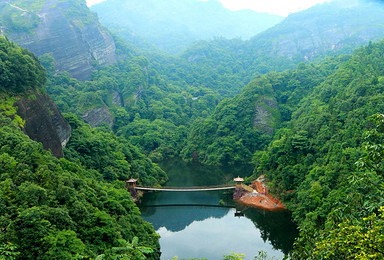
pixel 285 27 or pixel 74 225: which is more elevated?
pixel 285 27

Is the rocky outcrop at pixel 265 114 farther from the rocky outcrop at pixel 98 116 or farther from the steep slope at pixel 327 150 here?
the rocky outcrop at pixel 98 116

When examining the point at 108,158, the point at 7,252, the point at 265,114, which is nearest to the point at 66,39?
the point at 108,158

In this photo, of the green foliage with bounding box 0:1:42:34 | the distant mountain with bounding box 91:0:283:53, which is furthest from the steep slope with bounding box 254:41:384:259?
the distant mountain with bounding box 91:0:283:53

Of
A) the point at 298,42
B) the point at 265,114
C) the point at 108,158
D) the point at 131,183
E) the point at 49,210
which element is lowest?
the point at 131,183

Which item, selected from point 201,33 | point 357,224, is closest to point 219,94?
point 357,224

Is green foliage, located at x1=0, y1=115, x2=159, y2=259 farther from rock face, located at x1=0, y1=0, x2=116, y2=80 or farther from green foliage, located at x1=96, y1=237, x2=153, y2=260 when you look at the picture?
rock face, located at x1=0, y1=0, x2=116, y2=80

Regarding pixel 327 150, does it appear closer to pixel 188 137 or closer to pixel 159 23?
pixel 188 137

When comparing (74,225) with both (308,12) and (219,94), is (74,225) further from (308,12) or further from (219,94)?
(308,12)
